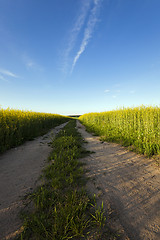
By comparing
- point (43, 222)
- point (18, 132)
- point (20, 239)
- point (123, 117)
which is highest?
point (123, 117)

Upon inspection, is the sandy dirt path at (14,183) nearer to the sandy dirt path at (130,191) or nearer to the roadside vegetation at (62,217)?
the roadside vegetation at (62,217)

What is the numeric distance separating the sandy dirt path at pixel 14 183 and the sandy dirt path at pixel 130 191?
1349 millimetres

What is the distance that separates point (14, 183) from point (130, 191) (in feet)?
8.59

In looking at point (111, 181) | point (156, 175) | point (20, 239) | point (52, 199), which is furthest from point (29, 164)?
point (156, 175)

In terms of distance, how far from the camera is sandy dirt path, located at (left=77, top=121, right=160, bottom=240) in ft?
4.92

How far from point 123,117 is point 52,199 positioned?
6.61m

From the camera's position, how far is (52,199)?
6.07ft

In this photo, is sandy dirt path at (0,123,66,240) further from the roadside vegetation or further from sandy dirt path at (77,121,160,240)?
sandy dirt path at (77,121,160,240)

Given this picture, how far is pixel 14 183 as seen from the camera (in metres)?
2.51

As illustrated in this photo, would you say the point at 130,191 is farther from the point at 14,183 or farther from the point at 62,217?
the point at 14,183

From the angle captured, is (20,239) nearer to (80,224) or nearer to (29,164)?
(80,224)

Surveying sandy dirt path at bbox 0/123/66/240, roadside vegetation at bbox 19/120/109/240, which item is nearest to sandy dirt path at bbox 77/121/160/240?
roadside vegetation at bbox 19/120/109/240

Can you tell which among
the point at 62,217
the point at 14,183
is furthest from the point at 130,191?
the point at 14,183

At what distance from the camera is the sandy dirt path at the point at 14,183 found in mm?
1559
